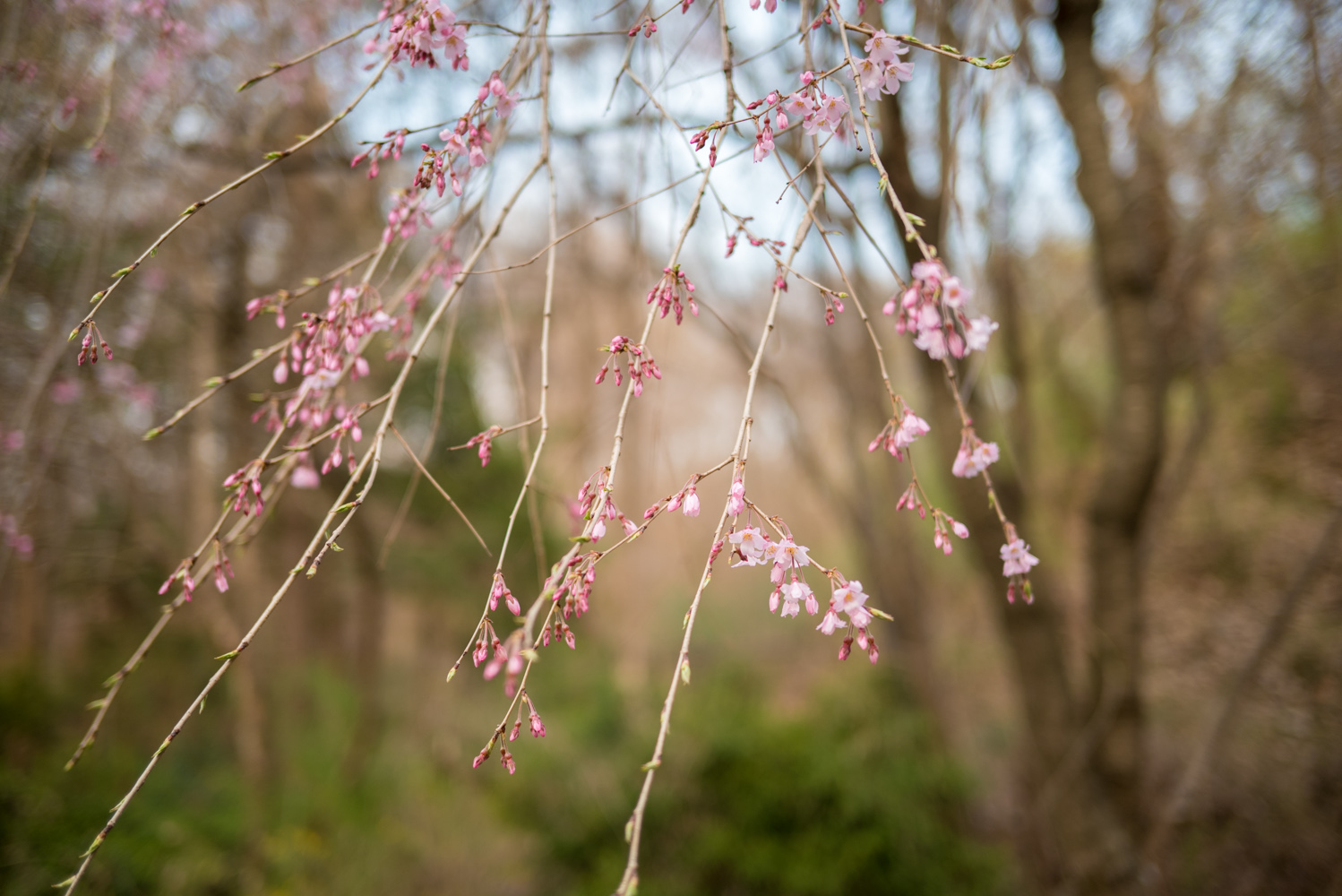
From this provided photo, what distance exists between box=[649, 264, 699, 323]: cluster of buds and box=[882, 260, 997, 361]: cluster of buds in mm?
303

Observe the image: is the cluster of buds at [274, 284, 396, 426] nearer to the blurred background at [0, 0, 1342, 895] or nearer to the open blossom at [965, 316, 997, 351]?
the blurred background at [0, 0, 1342, 895]

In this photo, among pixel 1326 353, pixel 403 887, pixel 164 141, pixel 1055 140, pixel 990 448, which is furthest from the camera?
pixel 403 887

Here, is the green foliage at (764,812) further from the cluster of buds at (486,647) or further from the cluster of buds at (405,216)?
the cluster of buds at (405,216)

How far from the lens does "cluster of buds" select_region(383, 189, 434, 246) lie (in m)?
1.34

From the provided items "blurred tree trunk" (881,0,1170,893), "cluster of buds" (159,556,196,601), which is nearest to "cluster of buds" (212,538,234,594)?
"cluster of buds" (159,556,196,601)

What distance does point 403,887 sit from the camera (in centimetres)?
443

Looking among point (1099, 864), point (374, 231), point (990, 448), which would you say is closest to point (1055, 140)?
point (990, 448)

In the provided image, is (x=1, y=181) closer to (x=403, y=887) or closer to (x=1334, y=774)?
(x=403, y=887)

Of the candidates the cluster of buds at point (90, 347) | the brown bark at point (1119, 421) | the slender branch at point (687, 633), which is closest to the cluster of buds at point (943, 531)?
the slender branch at point (687, 633)

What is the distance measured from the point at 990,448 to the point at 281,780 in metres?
5.65

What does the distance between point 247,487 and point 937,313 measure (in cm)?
110

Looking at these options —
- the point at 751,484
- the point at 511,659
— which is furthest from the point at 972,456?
the point at 751,484

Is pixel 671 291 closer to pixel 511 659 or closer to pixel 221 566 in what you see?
pixel 511 659

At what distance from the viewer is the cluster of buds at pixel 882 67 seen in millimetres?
984
